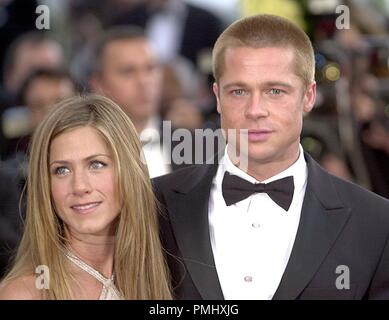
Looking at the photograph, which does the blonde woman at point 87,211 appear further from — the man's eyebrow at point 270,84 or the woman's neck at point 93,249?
the man's eyebrow at point 270,84

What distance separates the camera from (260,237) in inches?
70.0

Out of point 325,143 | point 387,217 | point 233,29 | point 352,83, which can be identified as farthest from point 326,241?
point 352,83

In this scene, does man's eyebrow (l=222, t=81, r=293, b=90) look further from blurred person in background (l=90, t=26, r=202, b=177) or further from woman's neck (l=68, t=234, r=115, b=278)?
blurred person in background (l=90, t=26, r=202, b=177)

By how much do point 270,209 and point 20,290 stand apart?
504 mm

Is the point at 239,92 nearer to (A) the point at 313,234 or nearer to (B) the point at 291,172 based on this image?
(B) the point at 291,172

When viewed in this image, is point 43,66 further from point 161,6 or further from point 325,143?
point 325,143

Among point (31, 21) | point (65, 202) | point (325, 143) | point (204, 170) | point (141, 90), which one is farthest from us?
point (31, 21)

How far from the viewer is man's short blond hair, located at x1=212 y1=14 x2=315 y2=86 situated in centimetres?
175

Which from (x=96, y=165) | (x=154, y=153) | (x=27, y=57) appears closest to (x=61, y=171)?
(x=96, y=165)

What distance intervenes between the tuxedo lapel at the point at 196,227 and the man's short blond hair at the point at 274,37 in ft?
0.90

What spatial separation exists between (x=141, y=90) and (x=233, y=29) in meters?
1.19

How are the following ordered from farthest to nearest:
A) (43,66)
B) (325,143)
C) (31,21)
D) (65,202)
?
(31,21) → (43,66) → (325,143) → (65,202)

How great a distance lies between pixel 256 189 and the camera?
5.90 ft

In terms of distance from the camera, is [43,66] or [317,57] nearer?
[317,57]
